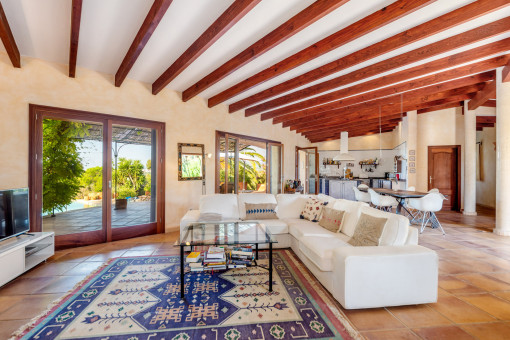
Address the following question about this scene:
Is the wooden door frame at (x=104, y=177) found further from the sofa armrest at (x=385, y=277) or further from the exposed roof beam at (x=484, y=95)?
the exposed roof beam at (x=484, y=95)

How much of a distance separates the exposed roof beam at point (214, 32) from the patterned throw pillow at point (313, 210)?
2864 mm

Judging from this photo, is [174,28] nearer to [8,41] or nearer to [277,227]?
[8,41]

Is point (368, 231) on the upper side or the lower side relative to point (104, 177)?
lower

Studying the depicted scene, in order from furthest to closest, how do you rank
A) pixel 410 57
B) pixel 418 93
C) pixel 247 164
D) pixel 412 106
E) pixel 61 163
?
pixel 247 164
pixel 412 106
pixel 418 93
pixel 61 163
pixel 410 57

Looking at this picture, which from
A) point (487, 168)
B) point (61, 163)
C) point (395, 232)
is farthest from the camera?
point (487, 168)

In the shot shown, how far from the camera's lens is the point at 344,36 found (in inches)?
113

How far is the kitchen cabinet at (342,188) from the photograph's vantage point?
9076mm

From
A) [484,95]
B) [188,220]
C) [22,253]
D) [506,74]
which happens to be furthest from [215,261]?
[484,95]

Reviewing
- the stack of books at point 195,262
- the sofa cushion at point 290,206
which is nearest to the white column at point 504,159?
the sofa cushion at point 290,206

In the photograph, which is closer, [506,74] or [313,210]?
Answer: [313,210]

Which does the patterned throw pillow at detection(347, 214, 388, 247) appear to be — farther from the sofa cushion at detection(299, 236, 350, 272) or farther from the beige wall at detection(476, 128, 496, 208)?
the beige wall at detection(476, 128, 496, 208)

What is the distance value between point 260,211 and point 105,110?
3.32 m

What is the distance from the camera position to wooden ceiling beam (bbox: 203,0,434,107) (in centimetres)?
239

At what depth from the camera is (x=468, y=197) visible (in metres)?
6.61
